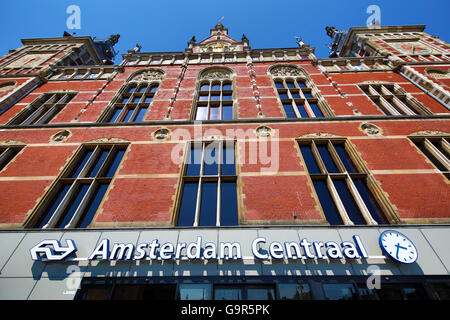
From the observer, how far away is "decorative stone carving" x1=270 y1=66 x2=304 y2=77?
13414mm

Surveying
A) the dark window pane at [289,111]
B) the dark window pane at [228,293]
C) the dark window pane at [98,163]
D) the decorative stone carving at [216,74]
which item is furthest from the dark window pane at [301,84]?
the dark window pane at [228,293]

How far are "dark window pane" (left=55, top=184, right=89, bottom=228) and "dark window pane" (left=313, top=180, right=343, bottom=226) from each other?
25.3ft

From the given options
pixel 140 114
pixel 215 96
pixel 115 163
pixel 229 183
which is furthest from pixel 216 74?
pixel 229 183

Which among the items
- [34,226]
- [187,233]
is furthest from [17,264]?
[187,233]

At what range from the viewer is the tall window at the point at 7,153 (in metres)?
8.24

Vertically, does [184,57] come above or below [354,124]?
above

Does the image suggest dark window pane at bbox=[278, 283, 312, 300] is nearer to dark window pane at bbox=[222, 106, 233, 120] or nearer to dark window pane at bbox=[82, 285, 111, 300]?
dark window pane at bbox=[82, 285, 111, 300]

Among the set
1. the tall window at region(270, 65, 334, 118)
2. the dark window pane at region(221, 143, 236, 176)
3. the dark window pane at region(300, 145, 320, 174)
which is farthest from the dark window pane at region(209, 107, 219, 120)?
the dark window pane at region(300, 145, 320, 174)

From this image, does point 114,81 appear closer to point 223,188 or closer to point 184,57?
point 184,57

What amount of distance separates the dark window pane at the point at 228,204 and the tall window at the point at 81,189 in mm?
3939

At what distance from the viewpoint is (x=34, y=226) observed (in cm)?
622

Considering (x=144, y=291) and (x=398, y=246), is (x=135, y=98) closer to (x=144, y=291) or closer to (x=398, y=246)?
(x=144, y=291)

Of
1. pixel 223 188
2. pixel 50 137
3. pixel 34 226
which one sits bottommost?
pixel 34 226

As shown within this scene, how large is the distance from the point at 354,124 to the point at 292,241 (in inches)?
250
